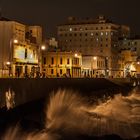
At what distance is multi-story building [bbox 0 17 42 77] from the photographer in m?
89.1

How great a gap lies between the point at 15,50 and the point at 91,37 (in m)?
90.9

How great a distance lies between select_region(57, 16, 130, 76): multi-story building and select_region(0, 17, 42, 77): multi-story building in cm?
7682

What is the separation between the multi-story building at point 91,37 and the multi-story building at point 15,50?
252ft

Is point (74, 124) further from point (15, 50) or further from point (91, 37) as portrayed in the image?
point (91, 37)

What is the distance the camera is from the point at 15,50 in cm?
9112

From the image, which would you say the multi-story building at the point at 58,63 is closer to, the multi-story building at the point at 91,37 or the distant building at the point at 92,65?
the distant building at the point at 92,65

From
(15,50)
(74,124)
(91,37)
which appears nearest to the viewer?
(74,124)

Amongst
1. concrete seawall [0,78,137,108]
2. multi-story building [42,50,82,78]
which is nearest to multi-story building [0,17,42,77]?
multi-story building [42,50,82,78]

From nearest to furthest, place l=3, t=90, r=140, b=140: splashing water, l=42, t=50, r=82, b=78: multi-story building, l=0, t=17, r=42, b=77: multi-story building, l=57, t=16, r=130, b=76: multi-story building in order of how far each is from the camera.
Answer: l=3, t=90, r=140, b=140: splashing water → l=0, t=17, r=42, b=77: multi-story building → l=42, t=50, r=82, b=78: multi-story building → l=57, t=16, r=130, b=76: multi-story building

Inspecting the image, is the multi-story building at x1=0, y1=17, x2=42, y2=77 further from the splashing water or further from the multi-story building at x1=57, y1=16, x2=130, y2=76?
the multi-story building at x1=57, y1=16, x2=130, y2=76

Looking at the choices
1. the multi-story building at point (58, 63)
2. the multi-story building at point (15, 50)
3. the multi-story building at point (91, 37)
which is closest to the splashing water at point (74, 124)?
the multi-story building at point (15, 50)

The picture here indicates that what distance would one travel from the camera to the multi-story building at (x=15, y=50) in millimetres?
89137

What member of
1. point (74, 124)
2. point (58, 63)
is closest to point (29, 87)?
point (74, 124)

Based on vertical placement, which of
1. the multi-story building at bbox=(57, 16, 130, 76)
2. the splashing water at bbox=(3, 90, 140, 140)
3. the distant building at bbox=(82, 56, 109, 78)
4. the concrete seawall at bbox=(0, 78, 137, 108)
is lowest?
the splashing water at bbox=(3, 90, 140, 140)
